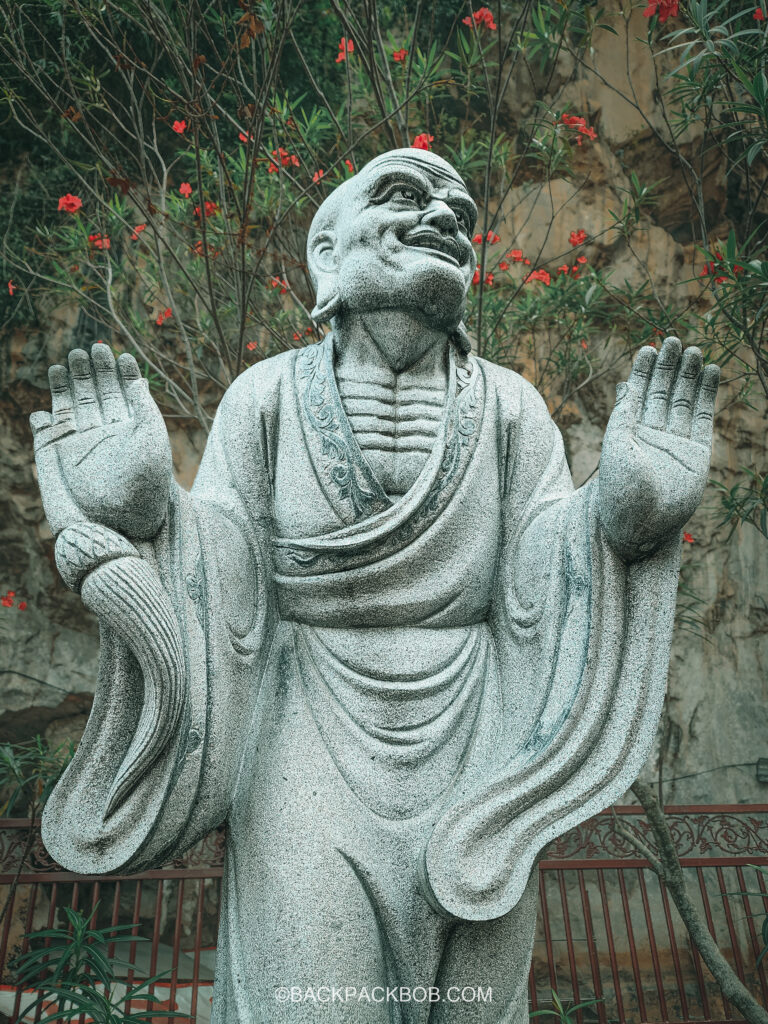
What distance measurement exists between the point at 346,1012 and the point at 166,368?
5.63 metres

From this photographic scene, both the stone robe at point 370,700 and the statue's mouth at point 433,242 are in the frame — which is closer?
the stone robe at point 370,700

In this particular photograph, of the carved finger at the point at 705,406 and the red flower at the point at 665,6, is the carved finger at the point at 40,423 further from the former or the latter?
the red flower at the point at 665,6

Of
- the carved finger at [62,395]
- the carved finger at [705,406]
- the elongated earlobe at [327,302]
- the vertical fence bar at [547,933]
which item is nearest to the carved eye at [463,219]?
the elongated earlobe at [327,302]

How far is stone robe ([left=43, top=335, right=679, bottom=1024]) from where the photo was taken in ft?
7.50

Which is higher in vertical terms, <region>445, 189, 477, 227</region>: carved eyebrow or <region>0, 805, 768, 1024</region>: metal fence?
<region>445, 189, 477, 227</region>: carved eyebrow

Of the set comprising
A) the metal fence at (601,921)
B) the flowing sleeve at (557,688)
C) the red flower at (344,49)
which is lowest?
the metal fence at (601,921)

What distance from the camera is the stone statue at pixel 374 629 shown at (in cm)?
229

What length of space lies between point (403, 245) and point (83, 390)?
94 centimetres

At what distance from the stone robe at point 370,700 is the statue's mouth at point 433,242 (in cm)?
35

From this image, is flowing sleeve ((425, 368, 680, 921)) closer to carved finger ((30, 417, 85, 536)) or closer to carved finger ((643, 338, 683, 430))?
carved finger ((643, 338, 683, 430))

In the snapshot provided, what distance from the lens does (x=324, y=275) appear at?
291 cm

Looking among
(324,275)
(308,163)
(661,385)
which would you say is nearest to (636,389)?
(661,385)

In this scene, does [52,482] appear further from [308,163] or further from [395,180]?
[308,163]

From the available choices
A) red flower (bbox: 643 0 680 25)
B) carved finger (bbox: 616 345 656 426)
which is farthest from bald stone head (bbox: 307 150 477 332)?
red flower (bbox: 643 0 680 25)
